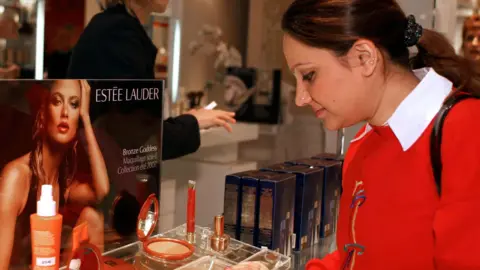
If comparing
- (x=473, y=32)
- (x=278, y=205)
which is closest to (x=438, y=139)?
(x=278, y=205)

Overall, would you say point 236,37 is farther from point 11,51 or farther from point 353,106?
point 353,106

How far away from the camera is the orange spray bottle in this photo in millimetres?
848

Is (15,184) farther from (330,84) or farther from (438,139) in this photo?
(438,139)

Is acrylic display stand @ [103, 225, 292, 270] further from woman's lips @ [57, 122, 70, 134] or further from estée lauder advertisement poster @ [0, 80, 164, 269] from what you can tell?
woman's lips @ [57, 122, 70, 134]

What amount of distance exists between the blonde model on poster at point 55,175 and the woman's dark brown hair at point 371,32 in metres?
0.36

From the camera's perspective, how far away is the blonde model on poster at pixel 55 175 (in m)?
0.86

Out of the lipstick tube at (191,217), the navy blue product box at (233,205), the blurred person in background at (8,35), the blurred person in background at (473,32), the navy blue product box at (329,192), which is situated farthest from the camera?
the blurred person in background at (473,32)

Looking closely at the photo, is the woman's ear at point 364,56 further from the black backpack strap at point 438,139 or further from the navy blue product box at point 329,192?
the navy blue product box at point 329,192

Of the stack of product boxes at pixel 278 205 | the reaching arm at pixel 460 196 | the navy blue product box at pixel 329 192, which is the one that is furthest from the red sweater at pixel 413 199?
the navy blue product box at pixel 329 192

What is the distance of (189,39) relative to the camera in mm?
2879

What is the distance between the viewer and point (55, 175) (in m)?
0.92

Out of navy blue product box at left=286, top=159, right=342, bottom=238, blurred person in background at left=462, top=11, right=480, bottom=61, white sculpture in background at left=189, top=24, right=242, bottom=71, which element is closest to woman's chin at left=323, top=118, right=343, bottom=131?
navy blue product box at left=286, top=159, right=342, bottom=238

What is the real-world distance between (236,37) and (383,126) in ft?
7.00

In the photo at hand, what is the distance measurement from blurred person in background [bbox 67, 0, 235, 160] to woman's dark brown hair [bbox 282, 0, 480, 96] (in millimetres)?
423
